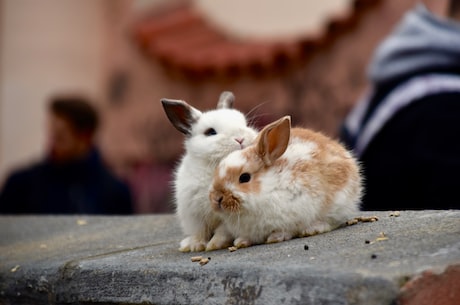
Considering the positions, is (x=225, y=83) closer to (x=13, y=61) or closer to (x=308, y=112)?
(x=308, y=112)

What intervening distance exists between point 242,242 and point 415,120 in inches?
58.7

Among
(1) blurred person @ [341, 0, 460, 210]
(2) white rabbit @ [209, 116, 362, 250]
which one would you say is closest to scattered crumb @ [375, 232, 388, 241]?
(2) white rabbit @ [209, 116, 362, 250]

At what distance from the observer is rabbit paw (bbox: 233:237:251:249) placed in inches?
89.5

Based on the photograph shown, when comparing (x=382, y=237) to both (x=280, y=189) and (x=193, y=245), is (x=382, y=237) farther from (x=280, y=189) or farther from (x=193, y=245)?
(x=193, y=245)

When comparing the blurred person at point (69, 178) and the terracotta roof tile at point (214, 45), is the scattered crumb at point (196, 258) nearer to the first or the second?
the blurred person at point (69, 178)

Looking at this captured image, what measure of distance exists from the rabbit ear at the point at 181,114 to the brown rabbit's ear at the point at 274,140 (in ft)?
0.77

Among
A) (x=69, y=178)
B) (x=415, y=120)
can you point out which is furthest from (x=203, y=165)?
(x=69, y=178)

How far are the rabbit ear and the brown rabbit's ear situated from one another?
0.77ft

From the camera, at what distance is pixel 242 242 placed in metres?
2.27

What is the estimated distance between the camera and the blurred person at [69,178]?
5.73m

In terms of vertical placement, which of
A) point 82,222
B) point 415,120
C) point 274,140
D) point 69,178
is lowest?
point 69,178

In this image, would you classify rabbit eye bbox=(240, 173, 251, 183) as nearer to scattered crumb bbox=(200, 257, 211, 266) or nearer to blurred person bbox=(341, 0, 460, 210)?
scattered crumb bbox=(200, 257, 211, 266)

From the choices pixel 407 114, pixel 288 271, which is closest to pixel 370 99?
pixel 407 114

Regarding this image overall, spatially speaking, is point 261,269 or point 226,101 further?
point 226,101
